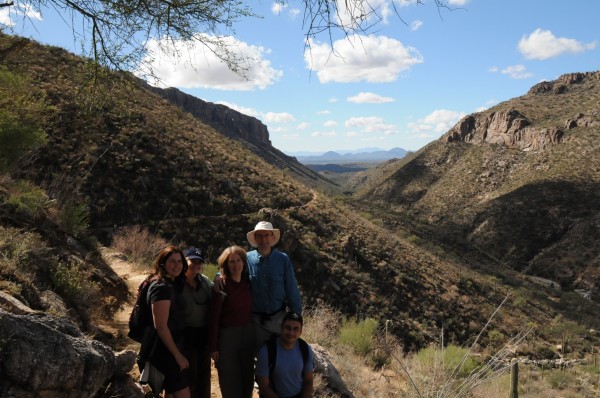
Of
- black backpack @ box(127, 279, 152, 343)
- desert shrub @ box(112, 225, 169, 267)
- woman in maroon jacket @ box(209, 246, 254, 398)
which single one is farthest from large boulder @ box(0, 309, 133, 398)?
desert shrub @ box(112, 225, 169, 267)

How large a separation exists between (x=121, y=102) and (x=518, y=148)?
64.6m

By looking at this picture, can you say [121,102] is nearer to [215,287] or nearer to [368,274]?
[215,287]

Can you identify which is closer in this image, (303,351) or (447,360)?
(303,351)

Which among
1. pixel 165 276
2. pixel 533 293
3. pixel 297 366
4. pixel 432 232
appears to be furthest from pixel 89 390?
pixel 432 232

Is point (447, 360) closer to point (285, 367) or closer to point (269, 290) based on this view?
point (285, 367)

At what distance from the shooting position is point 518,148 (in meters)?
59.9

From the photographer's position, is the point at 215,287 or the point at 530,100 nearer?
the point at 215,287

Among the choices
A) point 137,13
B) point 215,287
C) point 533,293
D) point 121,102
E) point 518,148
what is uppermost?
point 518,148

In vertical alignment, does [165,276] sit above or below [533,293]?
above

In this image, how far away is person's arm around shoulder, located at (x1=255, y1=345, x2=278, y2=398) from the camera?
3424 mm

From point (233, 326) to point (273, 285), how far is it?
1.53ft

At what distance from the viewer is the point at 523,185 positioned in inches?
1934

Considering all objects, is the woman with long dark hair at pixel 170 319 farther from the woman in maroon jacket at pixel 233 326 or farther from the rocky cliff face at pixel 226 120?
the rocky cliff face at pixel 226 120

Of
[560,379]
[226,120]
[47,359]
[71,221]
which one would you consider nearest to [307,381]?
[47,359]
